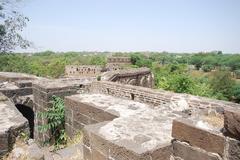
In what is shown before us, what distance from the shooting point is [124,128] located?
136 inches

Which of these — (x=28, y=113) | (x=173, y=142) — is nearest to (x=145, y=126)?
(x=173, y=142)

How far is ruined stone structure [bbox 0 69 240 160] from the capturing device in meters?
2.07

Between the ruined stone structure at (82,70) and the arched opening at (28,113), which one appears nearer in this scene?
the arched opening at (28,113)

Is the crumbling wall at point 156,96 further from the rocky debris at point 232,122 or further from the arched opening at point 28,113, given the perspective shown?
the rocky debris at point 232,122

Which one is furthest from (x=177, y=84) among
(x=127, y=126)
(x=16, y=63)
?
(x=16, y=63)

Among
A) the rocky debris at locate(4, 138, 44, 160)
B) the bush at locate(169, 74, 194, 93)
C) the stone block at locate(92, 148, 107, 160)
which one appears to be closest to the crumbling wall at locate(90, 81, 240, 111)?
the stone block at locate(92, 148, 107, 160)

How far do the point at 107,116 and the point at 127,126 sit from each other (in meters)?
0.96

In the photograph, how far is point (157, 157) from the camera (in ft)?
9.03

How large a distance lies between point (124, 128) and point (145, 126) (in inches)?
12.9

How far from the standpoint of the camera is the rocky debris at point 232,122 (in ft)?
5.90

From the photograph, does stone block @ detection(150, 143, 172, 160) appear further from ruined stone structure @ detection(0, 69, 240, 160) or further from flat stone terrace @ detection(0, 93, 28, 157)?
flat stone terrace @ detection(0, 93, 28, 157)

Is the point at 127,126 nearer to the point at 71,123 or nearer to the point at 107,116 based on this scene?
the point at 107,116

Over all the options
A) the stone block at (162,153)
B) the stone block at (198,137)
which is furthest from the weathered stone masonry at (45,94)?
the stone block at (198,137)

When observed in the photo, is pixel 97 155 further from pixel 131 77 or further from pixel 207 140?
pixel 131 77
